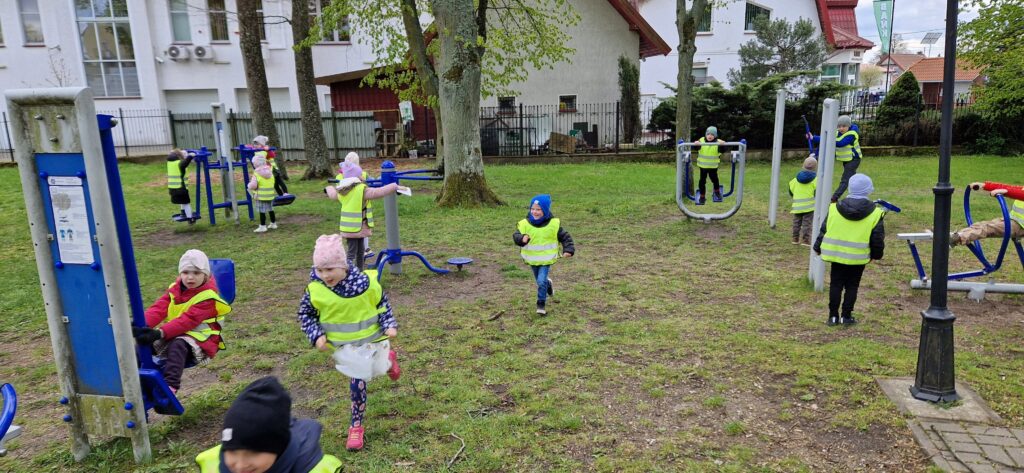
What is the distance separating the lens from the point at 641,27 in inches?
987

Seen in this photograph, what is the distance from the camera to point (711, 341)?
5.36m

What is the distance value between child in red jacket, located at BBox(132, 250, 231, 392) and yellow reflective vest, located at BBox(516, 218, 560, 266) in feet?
8.91

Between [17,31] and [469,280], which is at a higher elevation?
[17,31]

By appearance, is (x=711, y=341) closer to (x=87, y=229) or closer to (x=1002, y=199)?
(x=1002, y=199)

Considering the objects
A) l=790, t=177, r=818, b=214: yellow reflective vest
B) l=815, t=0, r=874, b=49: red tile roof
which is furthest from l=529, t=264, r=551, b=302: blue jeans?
l=815, t=0, r=874, b=49: red tile roof

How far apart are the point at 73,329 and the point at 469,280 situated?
4469mm

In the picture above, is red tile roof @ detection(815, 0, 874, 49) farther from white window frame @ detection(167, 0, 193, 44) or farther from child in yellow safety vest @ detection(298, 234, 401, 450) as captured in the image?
child in yellow safety vest @ detection(298, 234, 401, 450)

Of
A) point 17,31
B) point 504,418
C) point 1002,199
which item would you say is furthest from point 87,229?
point 17,31

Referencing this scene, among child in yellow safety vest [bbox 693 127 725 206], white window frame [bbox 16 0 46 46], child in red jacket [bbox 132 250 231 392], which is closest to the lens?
child in red jacket [bbox 132 250 231 392]

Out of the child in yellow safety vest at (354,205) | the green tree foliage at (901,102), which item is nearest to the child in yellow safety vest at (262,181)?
the child in yellow safety vest at (354,205)

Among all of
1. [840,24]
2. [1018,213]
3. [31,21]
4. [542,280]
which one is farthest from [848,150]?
[840,24]

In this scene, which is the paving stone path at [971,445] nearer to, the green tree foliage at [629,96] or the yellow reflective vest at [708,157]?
the yellow reflective vest at [708,157]

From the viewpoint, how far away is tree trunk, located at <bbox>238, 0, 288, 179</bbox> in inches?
635

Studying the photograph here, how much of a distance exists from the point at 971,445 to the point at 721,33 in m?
33.8
